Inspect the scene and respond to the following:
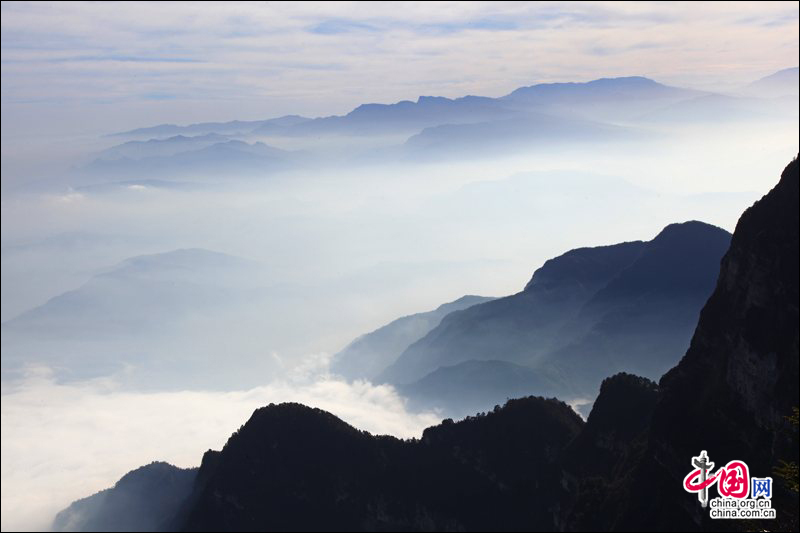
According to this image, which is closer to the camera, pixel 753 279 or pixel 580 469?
pixel 753 279

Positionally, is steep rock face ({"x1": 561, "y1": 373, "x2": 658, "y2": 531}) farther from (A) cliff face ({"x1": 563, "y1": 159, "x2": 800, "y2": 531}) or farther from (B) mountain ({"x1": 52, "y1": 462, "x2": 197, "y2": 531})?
(B) mountain ({"x1": 52, "y1": 462, "x2": 197, "y2": 531})

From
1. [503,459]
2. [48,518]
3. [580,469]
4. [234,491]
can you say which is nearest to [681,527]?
[580,469]

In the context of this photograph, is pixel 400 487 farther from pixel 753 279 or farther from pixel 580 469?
pixel 753 279

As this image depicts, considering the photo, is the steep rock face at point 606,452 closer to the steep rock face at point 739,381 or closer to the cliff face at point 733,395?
the cliff face at point 733,395

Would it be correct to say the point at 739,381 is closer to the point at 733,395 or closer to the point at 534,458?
the point at 733,395

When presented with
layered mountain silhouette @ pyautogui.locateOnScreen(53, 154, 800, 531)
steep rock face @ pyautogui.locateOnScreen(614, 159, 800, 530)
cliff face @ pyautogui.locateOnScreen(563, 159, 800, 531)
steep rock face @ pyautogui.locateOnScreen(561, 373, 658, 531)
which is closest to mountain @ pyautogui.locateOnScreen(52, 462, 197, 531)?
layered mountain silhouette @ pyautogui.locateOnScreen(53, 154, 800, 531)

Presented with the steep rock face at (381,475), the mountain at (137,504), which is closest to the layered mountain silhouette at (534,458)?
the steep rock face at (381,475)

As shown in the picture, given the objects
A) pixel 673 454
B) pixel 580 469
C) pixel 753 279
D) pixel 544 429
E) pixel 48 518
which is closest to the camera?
pixel 753 279
